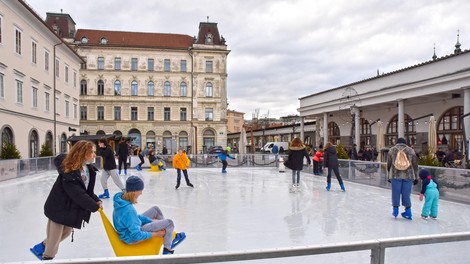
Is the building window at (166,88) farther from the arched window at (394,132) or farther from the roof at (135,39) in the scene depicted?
the arched window at (394,132)

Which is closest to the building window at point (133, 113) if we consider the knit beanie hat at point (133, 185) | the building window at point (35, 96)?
the building window at point (35, 96)

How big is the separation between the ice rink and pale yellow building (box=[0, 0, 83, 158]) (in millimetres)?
12954

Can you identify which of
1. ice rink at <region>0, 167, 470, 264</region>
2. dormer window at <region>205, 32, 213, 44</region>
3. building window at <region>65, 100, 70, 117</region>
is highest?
dormer window at <region>205, 32, 213, 44</region>

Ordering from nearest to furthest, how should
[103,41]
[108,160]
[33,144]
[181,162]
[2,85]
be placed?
1. [108,160]
2. [181,162]
3. [2,85]
4. [33,144]
5. [103,41]

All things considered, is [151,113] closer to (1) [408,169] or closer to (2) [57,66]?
(2) [57,66]

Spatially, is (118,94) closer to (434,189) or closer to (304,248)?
(434,189)

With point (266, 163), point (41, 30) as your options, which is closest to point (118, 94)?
point (41, 30)

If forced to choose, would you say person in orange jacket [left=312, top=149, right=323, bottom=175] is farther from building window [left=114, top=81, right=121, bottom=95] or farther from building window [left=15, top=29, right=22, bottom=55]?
building window [left=114, top=81, right=121, bottom=95]

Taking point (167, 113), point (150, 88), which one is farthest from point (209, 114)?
point (150, 88)

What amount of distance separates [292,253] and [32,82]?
1121 inches

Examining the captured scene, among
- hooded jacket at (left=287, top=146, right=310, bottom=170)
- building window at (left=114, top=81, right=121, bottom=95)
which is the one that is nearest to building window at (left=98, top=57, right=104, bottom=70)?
building window at (left=114, top=81, right=121, bottom=95)

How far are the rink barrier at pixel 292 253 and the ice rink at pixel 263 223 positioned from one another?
0.07m

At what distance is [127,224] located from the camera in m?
3.92

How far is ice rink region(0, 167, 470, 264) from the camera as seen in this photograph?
499 cm
